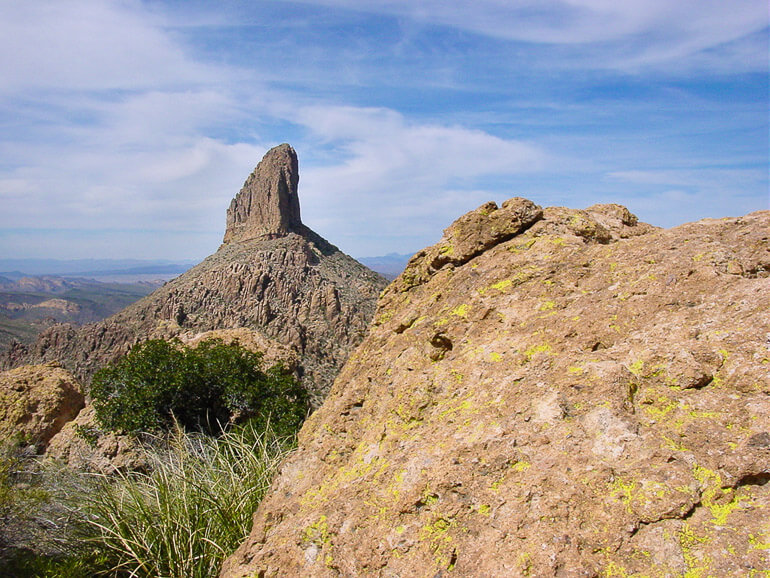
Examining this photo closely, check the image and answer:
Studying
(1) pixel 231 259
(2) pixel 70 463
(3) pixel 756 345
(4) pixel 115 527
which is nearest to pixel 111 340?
(1) pixel 231 259

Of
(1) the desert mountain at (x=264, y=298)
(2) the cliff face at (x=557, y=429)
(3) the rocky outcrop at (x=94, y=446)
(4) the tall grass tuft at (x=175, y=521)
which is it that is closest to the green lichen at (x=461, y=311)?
(2) the cliff face at (x=557, y=429)

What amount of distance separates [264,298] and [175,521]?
71.0m

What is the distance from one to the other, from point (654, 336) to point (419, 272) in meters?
2.50

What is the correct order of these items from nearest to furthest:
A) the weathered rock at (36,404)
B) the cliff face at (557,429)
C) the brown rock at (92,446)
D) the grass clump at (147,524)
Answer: the cliff face at (557,429) < the grass clump at (147,524) < the brown rock at (92,446) < the weathered rock at (36,404)

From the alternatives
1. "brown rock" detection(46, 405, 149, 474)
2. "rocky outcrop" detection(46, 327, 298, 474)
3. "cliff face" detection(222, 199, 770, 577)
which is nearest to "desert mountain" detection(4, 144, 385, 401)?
"rocky outcrop" detection(46, 327, 298, 474)

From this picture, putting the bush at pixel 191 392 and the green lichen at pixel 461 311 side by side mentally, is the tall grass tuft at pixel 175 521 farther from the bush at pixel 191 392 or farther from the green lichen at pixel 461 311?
the bush at pixel 191 392

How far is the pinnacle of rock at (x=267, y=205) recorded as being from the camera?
10038 centimetres

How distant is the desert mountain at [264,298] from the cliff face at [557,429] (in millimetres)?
29490

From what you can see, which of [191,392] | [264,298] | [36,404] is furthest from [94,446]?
[264,298]

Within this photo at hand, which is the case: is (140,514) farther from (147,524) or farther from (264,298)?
(264,298)

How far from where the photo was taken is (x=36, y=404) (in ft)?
41.7

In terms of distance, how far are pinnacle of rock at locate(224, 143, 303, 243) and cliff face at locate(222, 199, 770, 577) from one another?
96871mm

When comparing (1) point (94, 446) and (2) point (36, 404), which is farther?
(2) point (36, 404)

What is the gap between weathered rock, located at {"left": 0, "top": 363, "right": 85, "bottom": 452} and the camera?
1209 cm
